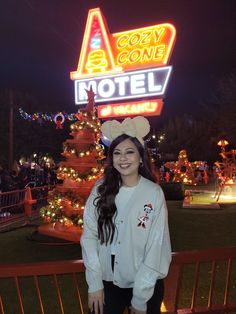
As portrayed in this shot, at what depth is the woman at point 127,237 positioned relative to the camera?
7.69 ft

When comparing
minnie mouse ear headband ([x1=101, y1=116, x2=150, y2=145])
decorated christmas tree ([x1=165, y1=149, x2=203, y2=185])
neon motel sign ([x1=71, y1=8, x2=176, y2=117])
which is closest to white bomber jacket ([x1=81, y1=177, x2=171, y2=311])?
minnie mouse ear headband ([x1=101, y1=116, x2=150, y2=145])

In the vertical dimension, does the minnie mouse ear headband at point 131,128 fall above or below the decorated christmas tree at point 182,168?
above

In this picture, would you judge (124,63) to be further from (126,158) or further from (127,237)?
(127,237)

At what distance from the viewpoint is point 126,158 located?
2.56 metres

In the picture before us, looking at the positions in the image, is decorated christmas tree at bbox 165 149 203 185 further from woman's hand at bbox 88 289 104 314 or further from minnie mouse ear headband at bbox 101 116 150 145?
woman's hand at bbox 88 289 104 314

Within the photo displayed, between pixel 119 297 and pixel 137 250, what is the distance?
36cm

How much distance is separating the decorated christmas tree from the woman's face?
21.0 m

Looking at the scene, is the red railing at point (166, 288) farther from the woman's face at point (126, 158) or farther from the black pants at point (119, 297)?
the woman's face at point (126, 158)

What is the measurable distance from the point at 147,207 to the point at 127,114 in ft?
54.4

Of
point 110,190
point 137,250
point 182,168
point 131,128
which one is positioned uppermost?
point 131,128

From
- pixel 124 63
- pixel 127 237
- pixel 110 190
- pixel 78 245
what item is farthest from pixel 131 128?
pixel 124 63

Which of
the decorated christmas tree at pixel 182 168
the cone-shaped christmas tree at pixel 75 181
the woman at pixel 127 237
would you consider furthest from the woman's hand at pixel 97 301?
the decorated christmas tree at pixel 182 168

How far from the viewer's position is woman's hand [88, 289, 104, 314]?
238 centimetres

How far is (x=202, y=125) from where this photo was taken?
167 ft
